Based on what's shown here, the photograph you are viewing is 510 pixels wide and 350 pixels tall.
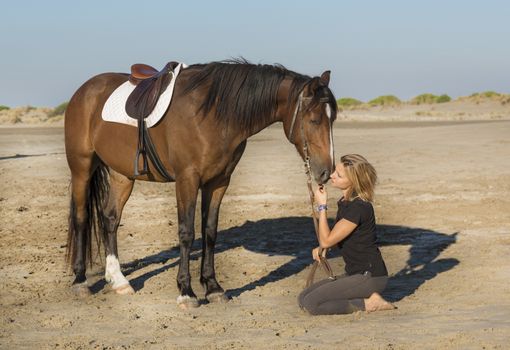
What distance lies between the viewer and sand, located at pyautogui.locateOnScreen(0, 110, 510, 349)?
661 cm

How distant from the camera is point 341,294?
A: 7.22 meters

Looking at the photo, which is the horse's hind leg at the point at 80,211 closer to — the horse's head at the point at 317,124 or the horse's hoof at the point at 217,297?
the horse's hoof at the point at 217,297

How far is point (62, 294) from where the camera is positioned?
8.34 meters

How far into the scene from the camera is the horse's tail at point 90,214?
9008 mm

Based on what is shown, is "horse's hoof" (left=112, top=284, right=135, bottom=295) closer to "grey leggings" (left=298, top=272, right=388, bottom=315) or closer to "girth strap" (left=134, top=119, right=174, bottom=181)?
"girth strap" (left=134, top=119, right=174, bottom=181)

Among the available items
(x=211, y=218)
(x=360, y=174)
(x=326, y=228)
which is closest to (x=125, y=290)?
(x=211, y=218)

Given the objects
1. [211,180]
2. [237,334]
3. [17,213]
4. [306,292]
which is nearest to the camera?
[237,334]

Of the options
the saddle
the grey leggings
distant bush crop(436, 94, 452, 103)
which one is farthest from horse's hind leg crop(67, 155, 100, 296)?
distant bush crop(436, 94, 452, 103)

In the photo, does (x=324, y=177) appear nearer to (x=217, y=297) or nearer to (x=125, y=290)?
(x=217, y=297)

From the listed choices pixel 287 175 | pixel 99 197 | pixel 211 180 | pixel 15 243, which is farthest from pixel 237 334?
pixel 287 175

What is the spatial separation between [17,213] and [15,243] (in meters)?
2.16

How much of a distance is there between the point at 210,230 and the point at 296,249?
2419mm

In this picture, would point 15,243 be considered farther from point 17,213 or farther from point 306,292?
point 306,292

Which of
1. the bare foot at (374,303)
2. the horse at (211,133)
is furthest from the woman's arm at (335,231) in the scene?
the bare foot at (374,303)
